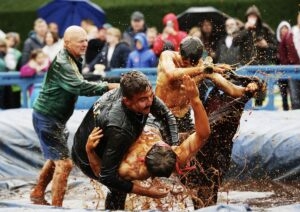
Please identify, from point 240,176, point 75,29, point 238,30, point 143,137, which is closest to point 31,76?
point 238,30

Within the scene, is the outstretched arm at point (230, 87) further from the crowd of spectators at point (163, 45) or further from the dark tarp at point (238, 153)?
the crowd of spectators at point (163, 45)

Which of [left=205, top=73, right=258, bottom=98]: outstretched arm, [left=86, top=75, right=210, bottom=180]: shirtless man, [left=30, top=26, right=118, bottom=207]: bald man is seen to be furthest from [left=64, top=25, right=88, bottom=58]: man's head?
[left=86, top=75, right=210, bottom=180]: shirtless man

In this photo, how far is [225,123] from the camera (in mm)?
10461

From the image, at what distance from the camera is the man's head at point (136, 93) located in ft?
29.1

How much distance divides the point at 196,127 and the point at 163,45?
6.47 meters

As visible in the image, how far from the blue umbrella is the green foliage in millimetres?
2703

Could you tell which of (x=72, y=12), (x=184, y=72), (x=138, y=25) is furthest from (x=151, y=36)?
(x=184, y=72)

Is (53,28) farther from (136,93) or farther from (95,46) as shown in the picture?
(136,93)

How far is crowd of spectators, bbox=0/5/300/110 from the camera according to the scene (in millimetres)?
16219

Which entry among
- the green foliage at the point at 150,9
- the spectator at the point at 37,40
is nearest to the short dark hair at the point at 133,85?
the spectator at the point at 37,40

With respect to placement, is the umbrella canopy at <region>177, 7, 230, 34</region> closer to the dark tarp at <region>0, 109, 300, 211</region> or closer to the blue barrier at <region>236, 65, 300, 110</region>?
the blue barrier at <region>236, 65, 300, 110</region>

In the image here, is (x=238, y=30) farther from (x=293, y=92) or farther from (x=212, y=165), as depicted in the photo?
(x=212, y=165)

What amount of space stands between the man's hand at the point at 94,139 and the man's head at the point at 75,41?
75.8 inches

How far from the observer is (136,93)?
8867mm
